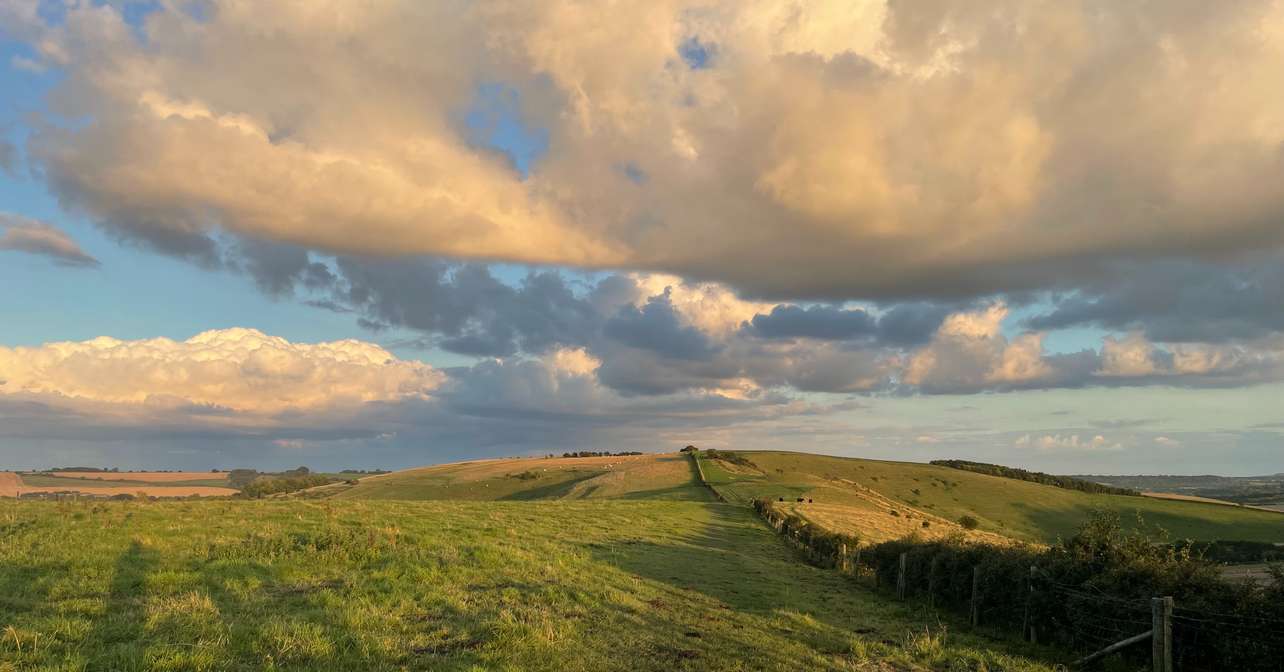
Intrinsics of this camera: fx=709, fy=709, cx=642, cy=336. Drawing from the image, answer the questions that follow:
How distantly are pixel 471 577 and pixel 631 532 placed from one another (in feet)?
68.4

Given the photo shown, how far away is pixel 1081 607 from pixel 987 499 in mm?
121661

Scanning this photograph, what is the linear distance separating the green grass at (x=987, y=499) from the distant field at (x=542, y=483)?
268 inches

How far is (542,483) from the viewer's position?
130m

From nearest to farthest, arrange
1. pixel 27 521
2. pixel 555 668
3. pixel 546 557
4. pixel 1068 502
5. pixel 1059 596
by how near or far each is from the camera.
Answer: pixel 555 668, pixel 1059 596, pixel 546 557, pixel 27 521, pixel 1068 502

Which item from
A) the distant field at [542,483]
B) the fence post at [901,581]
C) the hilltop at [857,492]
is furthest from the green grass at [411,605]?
the distant field at [542,483]

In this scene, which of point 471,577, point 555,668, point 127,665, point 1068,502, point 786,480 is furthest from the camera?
point 1068,502

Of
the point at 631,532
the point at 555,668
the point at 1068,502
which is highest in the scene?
the point at 555,668

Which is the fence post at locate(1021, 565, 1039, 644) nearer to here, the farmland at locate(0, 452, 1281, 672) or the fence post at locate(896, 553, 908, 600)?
the farmland at locate(0, 452, 1281, 672)

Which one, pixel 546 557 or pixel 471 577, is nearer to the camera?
pixel 471 577

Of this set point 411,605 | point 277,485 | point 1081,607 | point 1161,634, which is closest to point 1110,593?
point 1081,607

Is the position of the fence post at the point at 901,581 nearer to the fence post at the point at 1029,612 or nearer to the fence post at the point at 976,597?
the fence post at the point at 976,597

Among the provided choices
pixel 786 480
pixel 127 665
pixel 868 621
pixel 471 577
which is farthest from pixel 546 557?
pixel 786 480

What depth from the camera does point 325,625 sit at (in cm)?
1448

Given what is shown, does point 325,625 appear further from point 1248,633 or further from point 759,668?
point 1248,633
